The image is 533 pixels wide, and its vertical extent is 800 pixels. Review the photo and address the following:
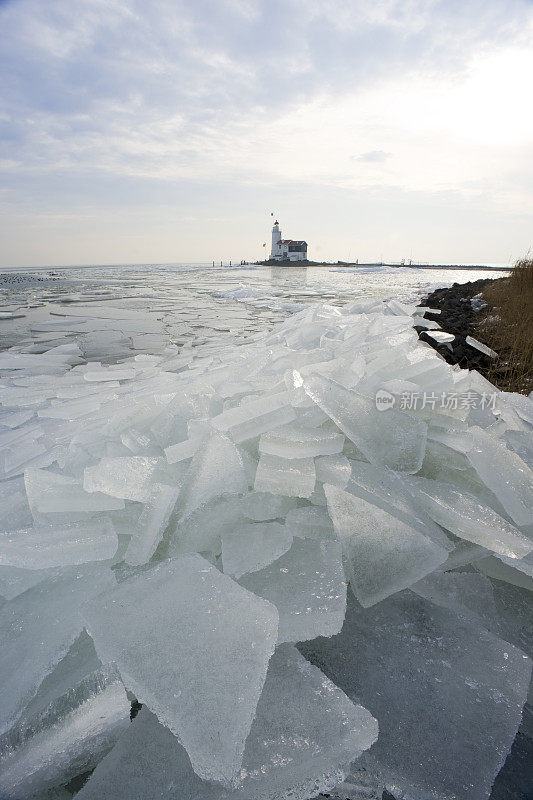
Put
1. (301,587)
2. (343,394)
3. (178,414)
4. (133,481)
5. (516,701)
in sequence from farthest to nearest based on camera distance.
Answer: (178,414) → (343,394) → (133,481) → (301,587) → (516,701)

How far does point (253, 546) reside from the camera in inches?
36.9

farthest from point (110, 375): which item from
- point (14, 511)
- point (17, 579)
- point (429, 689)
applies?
point (429, 689)

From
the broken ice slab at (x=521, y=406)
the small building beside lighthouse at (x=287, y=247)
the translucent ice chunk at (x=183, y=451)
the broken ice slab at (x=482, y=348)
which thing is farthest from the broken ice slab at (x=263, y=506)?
the small building beside lighthouse at (x=287, y=247)

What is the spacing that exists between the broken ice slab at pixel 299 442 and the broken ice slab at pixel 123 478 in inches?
13.1

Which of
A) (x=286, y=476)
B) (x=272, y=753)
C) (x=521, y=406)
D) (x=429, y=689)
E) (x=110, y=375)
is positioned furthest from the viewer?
(x=110, y=375)

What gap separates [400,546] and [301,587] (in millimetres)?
251

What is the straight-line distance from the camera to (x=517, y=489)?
108 centimetres

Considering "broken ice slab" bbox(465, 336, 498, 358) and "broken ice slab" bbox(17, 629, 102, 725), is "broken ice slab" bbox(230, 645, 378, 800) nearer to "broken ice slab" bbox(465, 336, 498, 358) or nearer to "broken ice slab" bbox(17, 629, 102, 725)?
"broken ice slab" bbox(17, 629, 102, 725)

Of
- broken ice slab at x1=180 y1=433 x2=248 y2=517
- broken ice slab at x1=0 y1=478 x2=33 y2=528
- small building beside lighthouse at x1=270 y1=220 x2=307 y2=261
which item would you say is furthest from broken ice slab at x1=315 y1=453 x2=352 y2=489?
small building beside lighthouse at x1=270 y1=220 x2=307 y2=261

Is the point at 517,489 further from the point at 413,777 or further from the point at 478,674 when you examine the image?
the point at 413,777

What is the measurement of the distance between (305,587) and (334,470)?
33 cm

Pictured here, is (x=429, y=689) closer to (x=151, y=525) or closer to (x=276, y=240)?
(x=151, y=525)

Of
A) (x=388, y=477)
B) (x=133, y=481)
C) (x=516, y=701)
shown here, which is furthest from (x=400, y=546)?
(x=133, y=481)

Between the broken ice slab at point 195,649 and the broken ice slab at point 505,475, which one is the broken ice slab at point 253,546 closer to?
the broken ice slab at point 195,649
